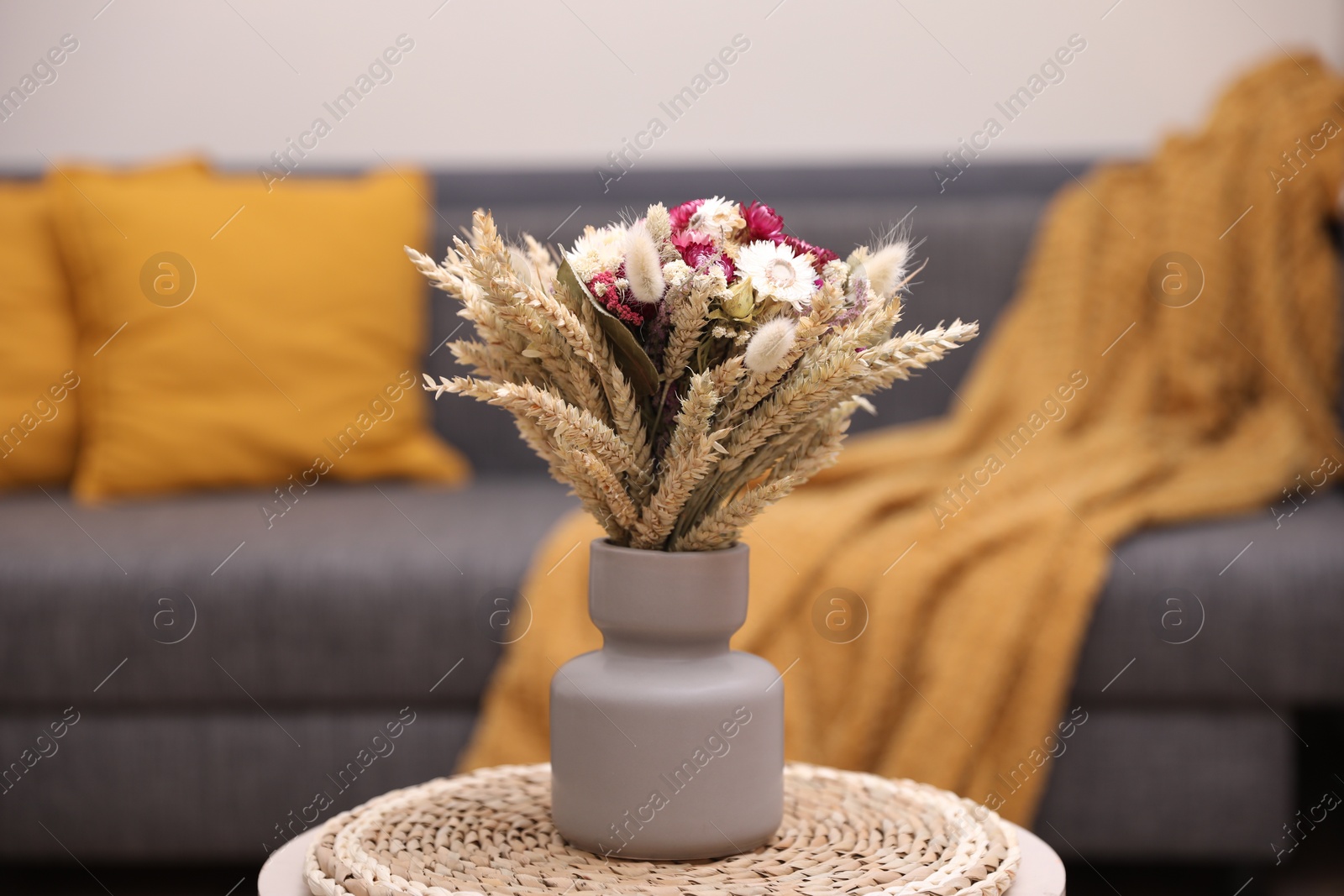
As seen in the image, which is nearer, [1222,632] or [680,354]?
[680,354]

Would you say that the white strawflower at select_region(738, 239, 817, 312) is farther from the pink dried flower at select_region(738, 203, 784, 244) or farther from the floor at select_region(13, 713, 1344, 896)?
the floor at select_region(13, 713, 1344, 896)

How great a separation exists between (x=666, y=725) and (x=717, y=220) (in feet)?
1.02

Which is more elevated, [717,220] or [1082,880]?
[717,220]

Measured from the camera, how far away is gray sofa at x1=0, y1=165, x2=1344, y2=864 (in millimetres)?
1396

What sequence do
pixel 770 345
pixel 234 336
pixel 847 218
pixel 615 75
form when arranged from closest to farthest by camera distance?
pixel 770 345, pixel 234 336, pixel 847 218, pixel 615 75

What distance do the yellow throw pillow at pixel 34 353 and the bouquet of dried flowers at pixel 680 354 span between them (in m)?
1.38

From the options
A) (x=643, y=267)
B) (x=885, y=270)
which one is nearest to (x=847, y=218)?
(x=885, y=270)

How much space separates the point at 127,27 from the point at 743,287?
204 centimetres

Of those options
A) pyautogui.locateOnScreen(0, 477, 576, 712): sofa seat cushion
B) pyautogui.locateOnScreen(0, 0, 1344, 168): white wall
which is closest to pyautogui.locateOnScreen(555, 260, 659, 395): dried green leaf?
pyautogui.locateOnScreen(0, 477, 576, 712): sofa seat cushion

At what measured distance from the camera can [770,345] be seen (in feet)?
2.24

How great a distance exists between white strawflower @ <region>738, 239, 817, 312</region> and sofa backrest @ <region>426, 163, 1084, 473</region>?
4.09ft

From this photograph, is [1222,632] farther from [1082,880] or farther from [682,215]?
[682,215]

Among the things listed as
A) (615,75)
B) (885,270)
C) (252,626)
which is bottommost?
(252,626)

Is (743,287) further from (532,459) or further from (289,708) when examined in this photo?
(532,459)
